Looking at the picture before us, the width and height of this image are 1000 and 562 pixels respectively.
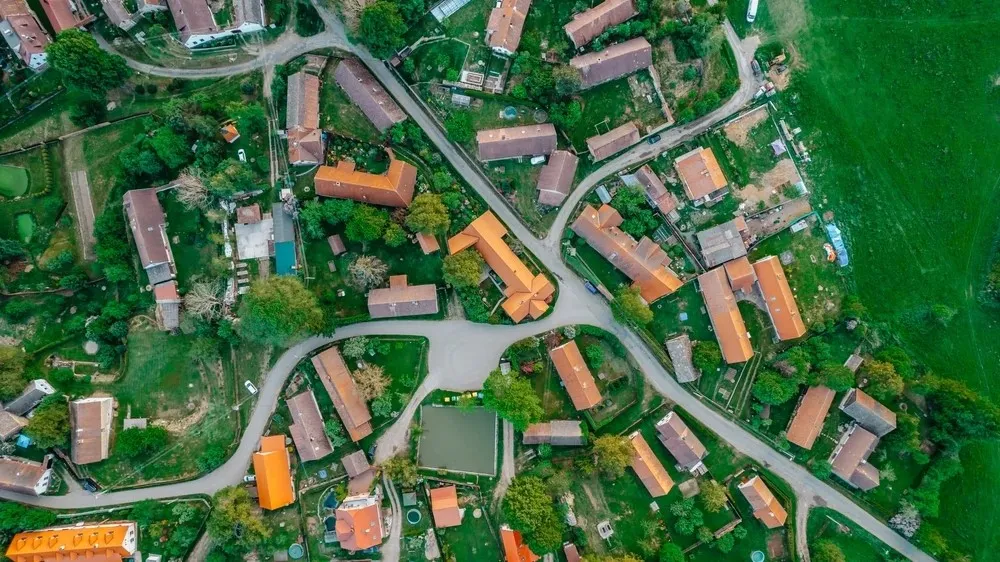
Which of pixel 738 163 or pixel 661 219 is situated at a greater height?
pixel 738 163

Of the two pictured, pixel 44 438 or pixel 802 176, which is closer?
pixel 44 438

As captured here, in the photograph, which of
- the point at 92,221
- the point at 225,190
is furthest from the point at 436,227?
the point at 92,221

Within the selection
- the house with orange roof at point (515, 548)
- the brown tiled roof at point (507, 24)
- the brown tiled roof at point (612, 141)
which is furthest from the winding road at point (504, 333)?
the house with orange roof at point (515, 548)

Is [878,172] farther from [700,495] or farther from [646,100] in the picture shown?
[700,495]

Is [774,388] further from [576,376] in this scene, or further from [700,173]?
[700,173]

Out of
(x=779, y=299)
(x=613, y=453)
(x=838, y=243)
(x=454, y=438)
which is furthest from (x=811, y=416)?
(x=454, y=438)

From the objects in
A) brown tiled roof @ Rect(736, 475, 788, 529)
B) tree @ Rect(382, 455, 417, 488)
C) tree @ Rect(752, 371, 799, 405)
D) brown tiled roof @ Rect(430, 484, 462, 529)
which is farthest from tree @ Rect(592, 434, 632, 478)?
tree @ Rect(382, 455, 417, 488)

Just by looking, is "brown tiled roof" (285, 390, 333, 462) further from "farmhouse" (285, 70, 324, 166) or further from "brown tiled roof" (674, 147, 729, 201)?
"brown tiled roof" (674, 147, 729, 201)
